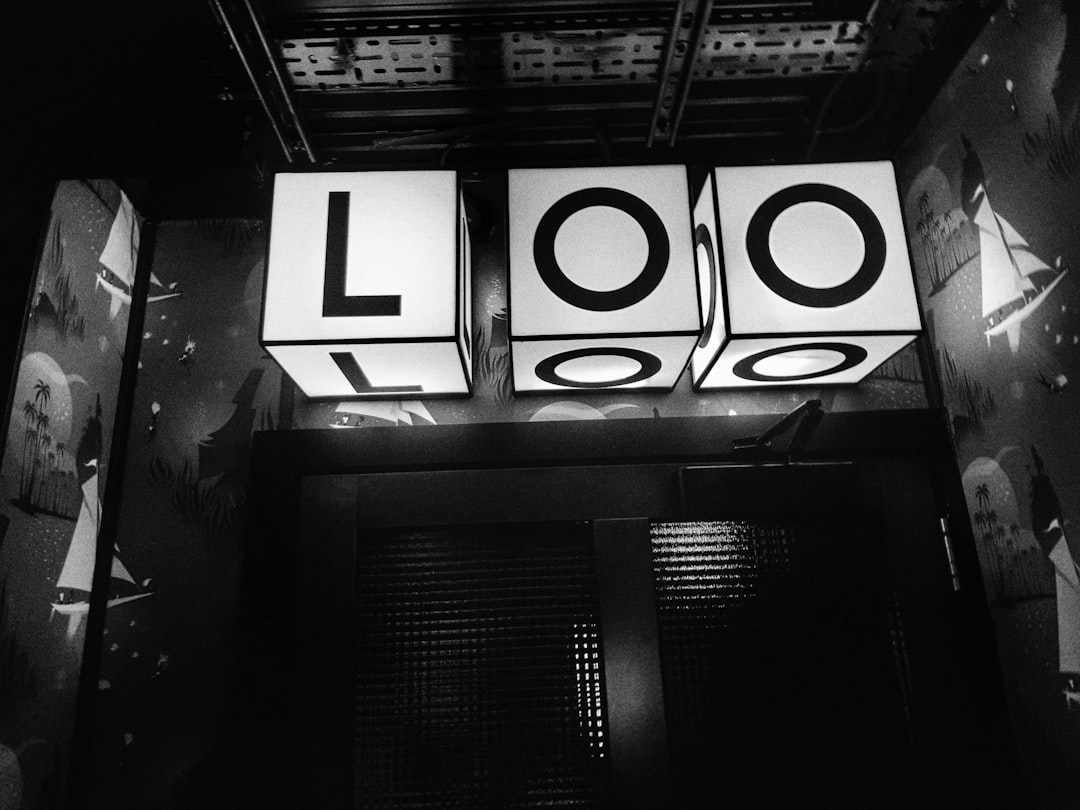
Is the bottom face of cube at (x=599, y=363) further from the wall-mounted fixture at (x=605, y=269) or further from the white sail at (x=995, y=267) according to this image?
the white sail at (x=995, y=267)

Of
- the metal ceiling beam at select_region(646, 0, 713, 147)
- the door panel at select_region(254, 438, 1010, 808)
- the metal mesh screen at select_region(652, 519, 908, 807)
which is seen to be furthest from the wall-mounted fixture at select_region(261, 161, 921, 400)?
the metal mesh screen at select_region(652, 519, 908, 807)

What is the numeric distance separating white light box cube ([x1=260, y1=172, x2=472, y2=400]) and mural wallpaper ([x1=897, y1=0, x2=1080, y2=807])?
1.34m

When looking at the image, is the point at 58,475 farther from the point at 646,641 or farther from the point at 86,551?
the point at 646,641

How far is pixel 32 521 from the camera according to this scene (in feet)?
5.50

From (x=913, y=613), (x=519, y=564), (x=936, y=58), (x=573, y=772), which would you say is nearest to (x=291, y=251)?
(x=519, y=564)

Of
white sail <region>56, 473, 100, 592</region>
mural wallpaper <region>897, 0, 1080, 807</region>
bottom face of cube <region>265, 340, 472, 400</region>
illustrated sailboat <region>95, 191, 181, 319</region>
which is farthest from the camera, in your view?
illustrated sailboat <region>95, 191, 181, 319</region>

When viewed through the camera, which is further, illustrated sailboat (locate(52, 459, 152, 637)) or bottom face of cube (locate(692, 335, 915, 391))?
illustrated sailboat (locate(52, 459, 152, 637))

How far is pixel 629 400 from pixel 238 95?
1.41 m

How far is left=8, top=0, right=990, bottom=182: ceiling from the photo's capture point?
5.25 feet

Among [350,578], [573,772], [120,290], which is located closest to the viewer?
[573,772]

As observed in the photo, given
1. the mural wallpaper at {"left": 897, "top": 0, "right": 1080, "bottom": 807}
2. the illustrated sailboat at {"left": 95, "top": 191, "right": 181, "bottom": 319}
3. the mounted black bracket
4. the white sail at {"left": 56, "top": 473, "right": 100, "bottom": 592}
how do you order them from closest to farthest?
the mural wallpaper at {"left": 897, "top": 0, "right": 1080, "bottom": 807}
the mounted black bracket
the white sail at {"left": 56, "top": 473, "right": 100, "bottom": 592}
the illustrated sailboat at {"left": 95, "top": 191, "right": 181, "bottom": 319}

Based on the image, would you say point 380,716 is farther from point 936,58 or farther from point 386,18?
point 936,58

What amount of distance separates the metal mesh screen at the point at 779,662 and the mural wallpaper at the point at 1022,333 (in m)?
0.31

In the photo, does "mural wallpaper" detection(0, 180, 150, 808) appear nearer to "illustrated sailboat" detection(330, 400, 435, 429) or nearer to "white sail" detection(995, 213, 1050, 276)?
"illustrated sailboat" detection(330, 400, 435, 429)
